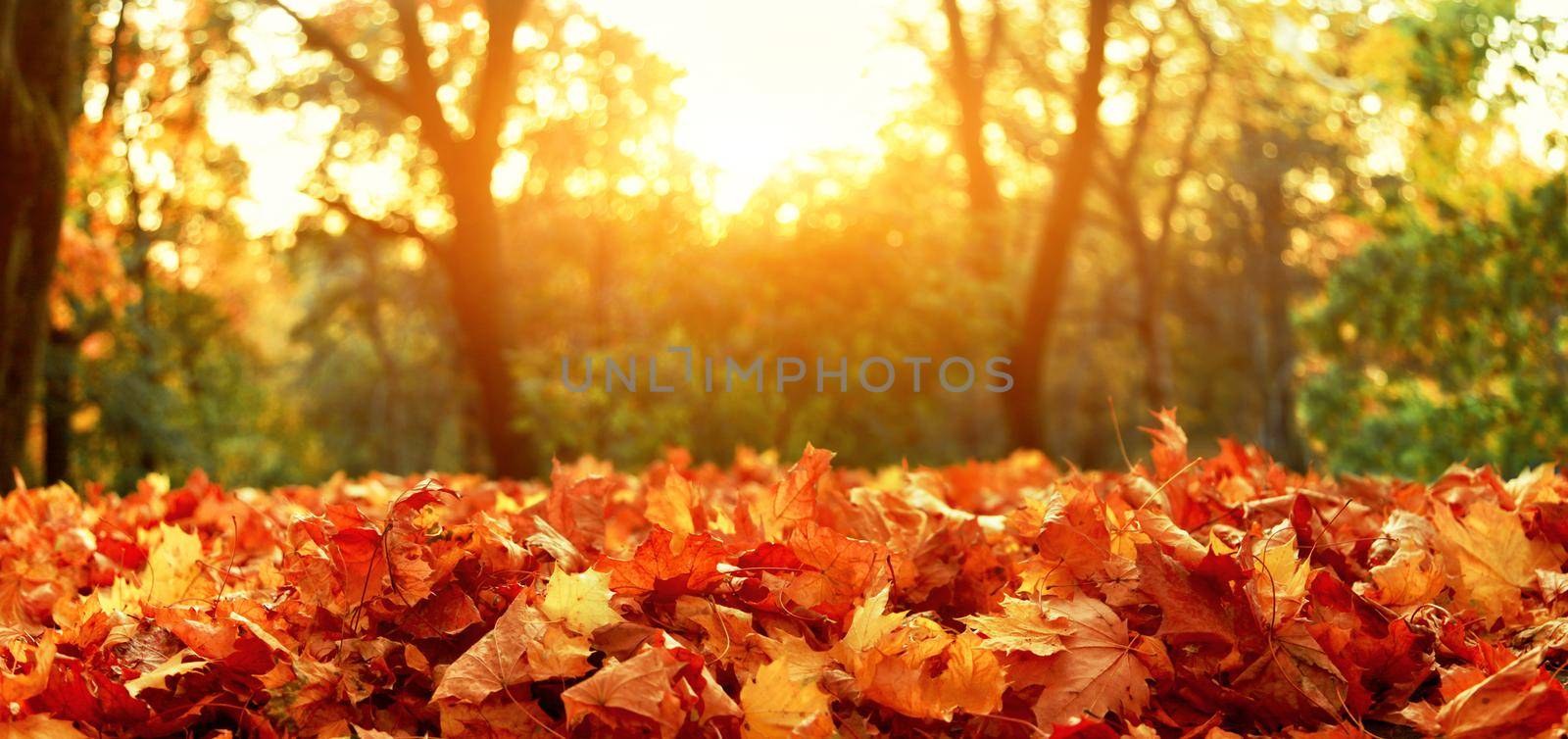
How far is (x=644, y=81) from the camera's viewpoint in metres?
16.8

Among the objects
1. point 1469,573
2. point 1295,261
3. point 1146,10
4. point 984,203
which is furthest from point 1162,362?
point 1469,573

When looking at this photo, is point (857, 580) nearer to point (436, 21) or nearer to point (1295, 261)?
point (436, 21)

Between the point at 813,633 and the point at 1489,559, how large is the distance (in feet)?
3.52

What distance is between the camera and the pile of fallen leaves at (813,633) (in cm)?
150

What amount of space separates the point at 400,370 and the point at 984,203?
15.4 m

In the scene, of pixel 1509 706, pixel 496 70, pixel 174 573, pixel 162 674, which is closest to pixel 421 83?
pixel 496 70

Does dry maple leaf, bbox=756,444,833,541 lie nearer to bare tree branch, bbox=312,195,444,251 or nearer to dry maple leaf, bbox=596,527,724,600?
dry maple leaf, bbox=596,527,724,600

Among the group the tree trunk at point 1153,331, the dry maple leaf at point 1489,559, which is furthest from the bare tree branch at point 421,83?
the dry maple leaf at point 1489,559

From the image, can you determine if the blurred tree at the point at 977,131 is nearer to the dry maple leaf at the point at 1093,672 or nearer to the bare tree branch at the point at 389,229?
the bare tree branch at the point at 389,229

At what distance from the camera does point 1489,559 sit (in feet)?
6.24

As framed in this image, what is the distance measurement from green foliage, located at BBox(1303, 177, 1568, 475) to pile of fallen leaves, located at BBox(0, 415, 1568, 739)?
586 cm

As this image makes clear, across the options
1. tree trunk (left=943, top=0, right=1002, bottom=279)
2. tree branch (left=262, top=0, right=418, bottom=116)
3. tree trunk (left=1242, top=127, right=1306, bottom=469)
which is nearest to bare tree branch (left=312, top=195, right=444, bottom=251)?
tree branch (left=262, top=0, right=418, bottom=116)

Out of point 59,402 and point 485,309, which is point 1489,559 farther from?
point 59,402

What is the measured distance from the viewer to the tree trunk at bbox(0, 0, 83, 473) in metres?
6.10
